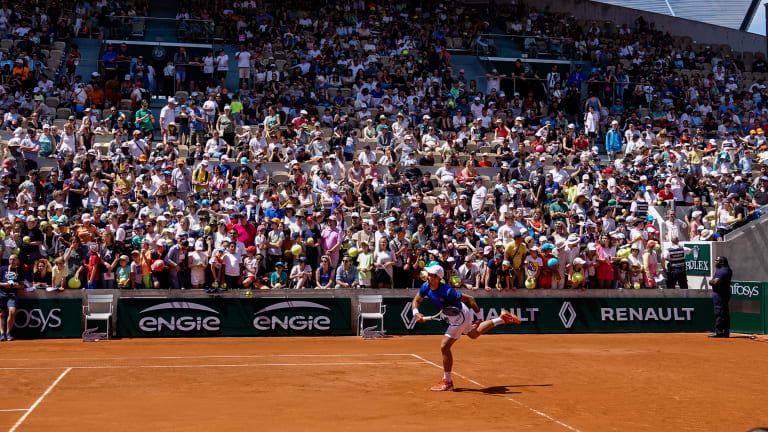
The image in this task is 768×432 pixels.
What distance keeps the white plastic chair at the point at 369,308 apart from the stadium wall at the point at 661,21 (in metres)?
26.5

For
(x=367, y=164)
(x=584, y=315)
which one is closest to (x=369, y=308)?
(x=367, y=164)

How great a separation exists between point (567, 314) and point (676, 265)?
11.6ft

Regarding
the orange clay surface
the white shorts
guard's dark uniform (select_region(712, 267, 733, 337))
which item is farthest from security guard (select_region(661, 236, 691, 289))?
the white shorts

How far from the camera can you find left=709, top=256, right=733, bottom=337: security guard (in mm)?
22250

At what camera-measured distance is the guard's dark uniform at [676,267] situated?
2472 centimetres

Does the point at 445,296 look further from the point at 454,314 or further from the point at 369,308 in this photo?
the point at 369,308

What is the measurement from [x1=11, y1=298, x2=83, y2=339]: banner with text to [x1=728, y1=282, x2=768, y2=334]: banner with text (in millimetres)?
17214

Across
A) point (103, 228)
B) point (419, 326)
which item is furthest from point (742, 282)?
point (103, 228)

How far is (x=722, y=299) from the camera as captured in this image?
880 inches

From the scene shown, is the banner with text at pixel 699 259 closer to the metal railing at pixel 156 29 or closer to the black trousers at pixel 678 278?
the black trousers at pixel 678 278

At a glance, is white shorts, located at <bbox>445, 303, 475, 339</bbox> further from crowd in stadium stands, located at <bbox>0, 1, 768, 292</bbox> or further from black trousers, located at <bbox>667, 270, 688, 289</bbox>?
black trousers, located at <bbox>667, 270, 688, 289</bbox>

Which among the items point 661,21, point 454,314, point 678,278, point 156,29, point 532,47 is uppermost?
point 661,21

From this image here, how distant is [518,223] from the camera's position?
24750mm

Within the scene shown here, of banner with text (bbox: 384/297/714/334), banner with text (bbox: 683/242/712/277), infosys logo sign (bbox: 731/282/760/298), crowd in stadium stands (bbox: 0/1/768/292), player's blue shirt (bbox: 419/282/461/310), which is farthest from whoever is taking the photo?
banner with text (bbox: 683/242/712/277)
